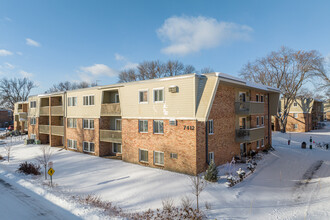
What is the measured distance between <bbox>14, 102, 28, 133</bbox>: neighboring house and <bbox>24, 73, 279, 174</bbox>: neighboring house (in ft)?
66.9

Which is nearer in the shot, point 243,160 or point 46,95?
point 243,160

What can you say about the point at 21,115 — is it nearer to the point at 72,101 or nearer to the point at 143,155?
the point at 72,101

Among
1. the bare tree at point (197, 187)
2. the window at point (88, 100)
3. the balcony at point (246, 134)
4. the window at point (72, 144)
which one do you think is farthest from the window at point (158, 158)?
the window at point (72, 144)

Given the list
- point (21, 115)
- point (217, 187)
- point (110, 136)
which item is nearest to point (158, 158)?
point (217, 187)

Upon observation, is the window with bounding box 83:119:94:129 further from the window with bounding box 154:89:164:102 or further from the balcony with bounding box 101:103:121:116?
the window with bounding box 154:89:164:102

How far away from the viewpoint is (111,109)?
73.8ft

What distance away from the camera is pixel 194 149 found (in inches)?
622

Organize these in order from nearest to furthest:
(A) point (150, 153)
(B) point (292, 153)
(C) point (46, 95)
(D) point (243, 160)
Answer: (A) point (150, 153) < (D) point (243, 160) < (B) point (292, 153) < (C) point (46, 95)

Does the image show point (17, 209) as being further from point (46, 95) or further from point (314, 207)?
point (46, 95)

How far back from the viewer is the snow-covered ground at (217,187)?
11044 millimetres

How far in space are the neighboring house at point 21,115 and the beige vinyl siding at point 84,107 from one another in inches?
872

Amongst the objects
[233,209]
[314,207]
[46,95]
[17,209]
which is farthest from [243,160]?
[46,95]

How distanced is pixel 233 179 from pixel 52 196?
12.9 m

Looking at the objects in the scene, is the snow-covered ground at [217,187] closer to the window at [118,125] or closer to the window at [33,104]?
the window at [118,125]
